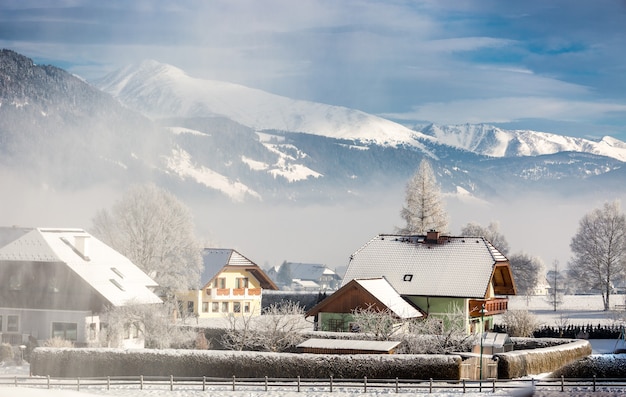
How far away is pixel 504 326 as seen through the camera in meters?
40.5

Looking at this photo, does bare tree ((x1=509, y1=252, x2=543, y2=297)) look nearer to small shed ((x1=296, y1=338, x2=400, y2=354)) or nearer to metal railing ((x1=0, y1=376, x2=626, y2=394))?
small shed ((x1=296, y1=338, x2=400, y2=354))

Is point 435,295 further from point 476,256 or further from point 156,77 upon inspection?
point 156,77

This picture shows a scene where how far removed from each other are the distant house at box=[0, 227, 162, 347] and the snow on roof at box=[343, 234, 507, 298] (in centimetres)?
1047

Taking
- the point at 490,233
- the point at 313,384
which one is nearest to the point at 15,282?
the point at 313,384

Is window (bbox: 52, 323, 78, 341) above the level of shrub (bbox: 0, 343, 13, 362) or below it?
above

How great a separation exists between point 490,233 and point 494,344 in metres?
45.1

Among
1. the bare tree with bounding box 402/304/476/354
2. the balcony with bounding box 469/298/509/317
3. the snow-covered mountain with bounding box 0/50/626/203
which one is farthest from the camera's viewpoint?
the balcony with bounding box 469/298/509/317

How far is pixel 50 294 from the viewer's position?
98.8 ft

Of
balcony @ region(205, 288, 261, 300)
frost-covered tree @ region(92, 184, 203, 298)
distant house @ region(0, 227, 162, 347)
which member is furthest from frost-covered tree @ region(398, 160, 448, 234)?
distant house @ region(0, 227, 162, 347)

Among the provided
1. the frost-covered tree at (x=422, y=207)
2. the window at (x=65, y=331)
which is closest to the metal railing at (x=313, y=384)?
the window at (x=65, y=331)

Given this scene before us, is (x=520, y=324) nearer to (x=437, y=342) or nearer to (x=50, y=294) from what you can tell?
(x=437, y=342)

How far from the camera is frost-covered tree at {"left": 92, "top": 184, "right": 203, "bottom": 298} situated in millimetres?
43719

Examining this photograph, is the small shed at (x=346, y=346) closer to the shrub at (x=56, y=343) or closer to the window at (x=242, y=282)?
the shrub at (x=56, y=343)

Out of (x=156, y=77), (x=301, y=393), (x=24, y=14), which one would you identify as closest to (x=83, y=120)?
(x=24, y=14)
